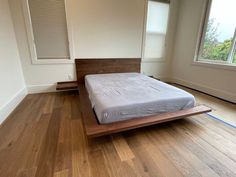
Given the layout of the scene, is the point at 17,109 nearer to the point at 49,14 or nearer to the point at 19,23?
the point at 19,23

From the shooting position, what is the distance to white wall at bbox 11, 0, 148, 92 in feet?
9.95

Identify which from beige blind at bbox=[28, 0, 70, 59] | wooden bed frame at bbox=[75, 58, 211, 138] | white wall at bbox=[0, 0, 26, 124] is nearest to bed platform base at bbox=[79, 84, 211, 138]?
wooden bed frame at bbox=[75, 58, 211, 138]

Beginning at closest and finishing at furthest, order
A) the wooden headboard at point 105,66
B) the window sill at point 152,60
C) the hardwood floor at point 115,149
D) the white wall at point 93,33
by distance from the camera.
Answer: the hardwood floor at point 115,149 → the white wall at point 93,33 → the wooden headboard at point 105,66 → the window sill at point 152,60

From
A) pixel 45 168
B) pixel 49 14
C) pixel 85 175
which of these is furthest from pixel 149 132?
pixel 49 14

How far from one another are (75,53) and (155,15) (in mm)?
2476

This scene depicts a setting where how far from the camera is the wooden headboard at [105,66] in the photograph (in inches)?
134

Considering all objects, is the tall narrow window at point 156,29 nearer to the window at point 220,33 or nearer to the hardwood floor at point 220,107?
the window at point 220,33

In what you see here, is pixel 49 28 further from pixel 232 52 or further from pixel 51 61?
pixel 232 52

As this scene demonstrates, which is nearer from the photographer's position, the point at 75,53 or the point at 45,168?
the point at 45,168

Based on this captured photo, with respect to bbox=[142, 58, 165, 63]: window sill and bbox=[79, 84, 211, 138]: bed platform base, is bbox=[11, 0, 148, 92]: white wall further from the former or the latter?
bbox=[79, 84, 211, 138]: bed platform base

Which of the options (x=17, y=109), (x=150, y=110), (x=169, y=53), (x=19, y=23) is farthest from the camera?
(x=169, y=53)

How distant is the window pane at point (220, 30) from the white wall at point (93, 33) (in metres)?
1.66

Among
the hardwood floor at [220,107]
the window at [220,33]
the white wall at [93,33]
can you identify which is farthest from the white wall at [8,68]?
the window at [220,33]

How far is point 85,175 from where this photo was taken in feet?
3.98
